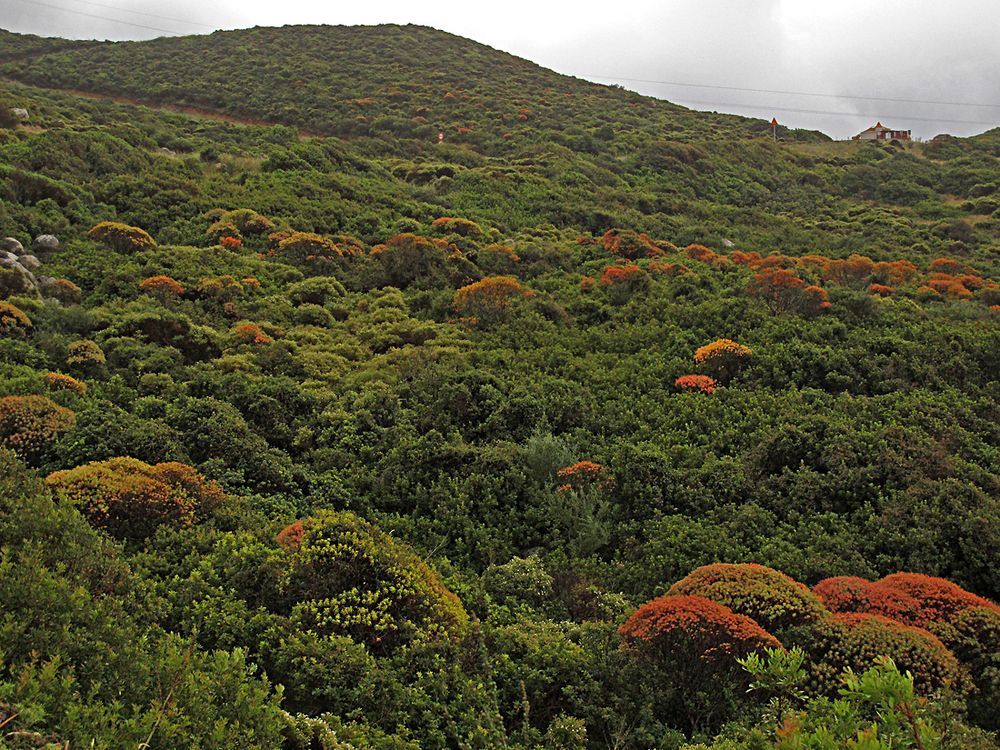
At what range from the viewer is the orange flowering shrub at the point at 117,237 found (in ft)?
57.3

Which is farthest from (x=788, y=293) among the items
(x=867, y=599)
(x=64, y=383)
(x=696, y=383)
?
(x=64, y=383)

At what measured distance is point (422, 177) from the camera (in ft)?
103

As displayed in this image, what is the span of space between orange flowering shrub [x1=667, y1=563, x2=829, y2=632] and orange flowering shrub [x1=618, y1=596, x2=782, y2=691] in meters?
0.23

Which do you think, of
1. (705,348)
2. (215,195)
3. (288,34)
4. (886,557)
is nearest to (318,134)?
(215,195)

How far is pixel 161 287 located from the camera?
15.4 m

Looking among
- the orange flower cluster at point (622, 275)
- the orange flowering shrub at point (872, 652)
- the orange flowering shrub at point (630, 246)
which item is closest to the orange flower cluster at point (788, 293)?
the orange flower cluster at point (622, 275)

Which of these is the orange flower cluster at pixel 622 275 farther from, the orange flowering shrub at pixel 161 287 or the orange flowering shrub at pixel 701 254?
the orange flowering shrub at pixel 161 287

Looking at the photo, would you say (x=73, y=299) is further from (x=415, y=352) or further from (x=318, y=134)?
(x=318, y=134)

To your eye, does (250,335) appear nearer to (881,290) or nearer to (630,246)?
(630,246)

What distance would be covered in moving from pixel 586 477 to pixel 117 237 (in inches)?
574

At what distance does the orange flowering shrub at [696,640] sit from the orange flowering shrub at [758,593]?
0.23 m

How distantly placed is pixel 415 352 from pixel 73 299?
7439 millimetres

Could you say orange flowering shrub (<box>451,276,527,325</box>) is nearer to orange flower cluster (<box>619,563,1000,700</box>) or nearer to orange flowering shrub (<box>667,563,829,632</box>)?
orange flowering shrub (<box>667,563,829,632</box>)

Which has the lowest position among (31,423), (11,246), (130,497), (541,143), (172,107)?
(130,497)
